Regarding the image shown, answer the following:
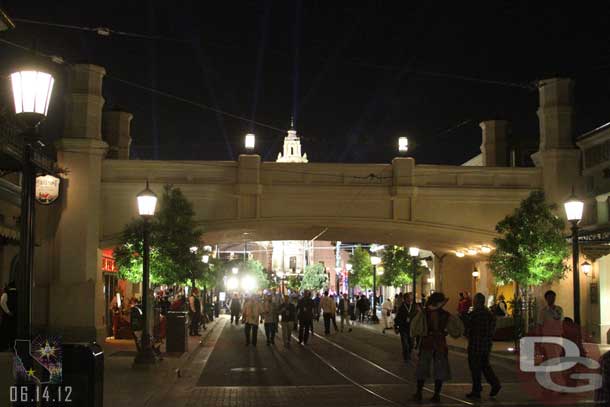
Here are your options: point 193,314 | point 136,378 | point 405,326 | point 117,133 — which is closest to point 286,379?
point 136,378

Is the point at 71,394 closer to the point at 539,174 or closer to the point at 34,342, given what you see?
the point at 34,342

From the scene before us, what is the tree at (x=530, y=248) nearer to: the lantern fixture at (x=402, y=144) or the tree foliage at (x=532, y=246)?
the tree foliage at (x=532, y=246)

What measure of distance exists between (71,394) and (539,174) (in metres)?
25.3

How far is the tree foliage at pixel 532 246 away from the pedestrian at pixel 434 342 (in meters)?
11.2

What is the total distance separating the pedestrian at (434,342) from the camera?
45.6 ft

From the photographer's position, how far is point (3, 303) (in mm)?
20547

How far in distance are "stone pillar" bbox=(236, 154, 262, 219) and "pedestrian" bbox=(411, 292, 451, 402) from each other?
16725mm

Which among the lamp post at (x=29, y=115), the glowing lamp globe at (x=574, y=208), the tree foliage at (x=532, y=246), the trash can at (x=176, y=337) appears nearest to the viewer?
the lamp post at (x=29, y=115)

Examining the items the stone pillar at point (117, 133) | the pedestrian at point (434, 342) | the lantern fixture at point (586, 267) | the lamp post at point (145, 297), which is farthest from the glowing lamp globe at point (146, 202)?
the stone pillar at point (117, 133)

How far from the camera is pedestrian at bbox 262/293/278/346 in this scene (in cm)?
2876

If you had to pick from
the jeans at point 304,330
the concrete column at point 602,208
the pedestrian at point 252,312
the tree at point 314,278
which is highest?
the concrete column at point 602,208

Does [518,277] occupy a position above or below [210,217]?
below

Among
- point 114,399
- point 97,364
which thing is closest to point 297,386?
point 114,399

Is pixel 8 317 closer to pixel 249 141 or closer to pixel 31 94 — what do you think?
pixel 249 141
